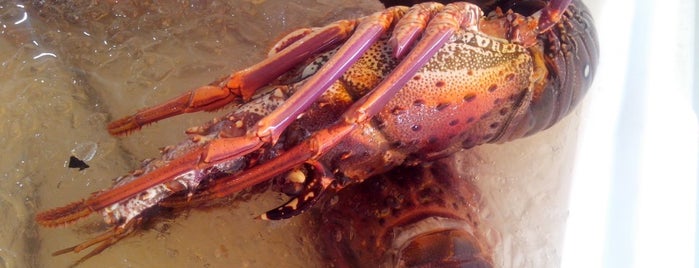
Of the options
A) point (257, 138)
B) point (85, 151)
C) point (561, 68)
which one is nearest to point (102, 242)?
point (85, 151)

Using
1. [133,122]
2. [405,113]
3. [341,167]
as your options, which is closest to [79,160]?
[133,122]

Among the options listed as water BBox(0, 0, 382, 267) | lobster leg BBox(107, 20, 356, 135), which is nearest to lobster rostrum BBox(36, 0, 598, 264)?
lobster leg BBox(107, 20, 356, 135)

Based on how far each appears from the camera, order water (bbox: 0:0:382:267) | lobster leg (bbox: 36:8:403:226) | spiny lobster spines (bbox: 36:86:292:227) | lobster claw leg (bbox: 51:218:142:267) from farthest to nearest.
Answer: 1. water (bbox: 0:0:382:267)
2. lobster claw leg (bbox: 51:218:142:267)
3. spiny lobster spines (bbox: 36:86:292:227)
4. lobster leg (bbox: 36:8:403:226)

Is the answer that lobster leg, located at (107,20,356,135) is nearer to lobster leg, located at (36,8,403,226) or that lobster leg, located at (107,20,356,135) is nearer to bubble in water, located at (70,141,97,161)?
lobster leg, located at (36,8,403,226)

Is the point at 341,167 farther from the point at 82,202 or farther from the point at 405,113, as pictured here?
the point at 82,202

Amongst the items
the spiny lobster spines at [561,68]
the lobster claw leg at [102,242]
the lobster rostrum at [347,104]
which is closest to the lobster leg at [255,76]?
the lobster rostrum at [347,104]

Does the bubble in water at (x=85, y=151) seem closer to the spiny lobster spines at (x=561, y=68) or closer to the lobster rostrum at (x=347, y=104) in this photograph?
the lobster rostrum at (x=347, y=104)

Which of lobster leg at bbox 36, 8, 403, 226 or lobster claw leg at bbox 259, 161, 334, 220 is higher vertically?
lobster leg at bbox 36, 8, 403, 226
